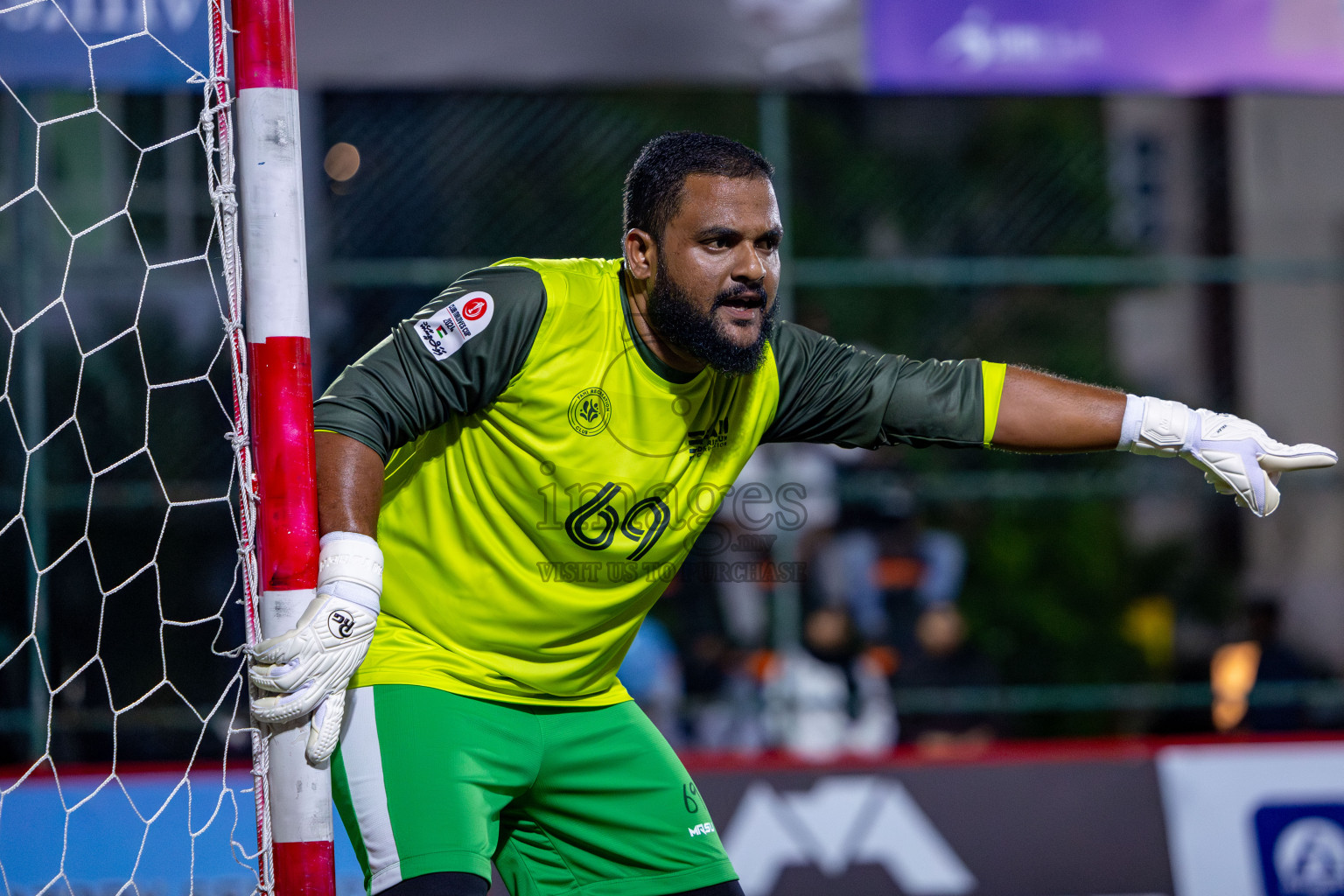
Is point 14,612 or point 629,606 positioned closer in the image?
point 629,606

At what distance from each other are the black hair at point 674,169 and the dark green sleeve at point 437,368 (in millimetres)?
341

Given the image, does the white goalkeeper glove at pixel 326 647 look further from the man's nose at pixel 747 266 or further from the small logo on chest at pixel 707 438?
the man's nose at pixel 747 266

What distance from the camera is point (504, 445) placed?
296cm

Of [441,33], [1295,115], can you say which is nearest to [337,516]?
[441,33]

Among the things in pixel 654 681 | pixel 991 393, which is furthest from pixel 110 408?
pixel 991 393

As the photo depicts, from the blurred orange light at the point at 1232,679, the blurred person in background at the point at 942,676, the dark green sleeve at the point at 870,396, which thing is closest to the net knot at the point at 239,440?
the dark green sleeve at the point at 870,396

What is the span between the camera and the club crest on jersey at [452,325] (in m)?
2.78

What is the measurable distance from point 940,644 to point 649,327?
16.6ft

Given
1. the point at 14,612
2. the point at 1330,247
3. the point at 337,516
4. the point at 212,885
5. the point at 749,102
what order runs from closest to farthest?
the point at 337,516
the point at 212,885
the point at 14,612
the point at 749,102
the point at 1330,247

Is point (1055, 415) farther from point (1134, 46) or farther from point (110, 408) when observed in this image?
point (110, 408)

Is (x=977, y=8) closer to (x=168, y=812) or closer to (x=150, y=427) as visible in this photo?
(x=150, y=427)

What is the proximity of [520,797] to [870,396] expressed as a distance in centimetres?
123

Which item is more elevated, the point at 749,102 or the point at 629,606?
the point at 749,102

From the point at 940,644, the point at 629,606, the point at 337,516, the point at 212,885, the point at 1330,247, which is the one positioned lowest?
the point at 212,885
